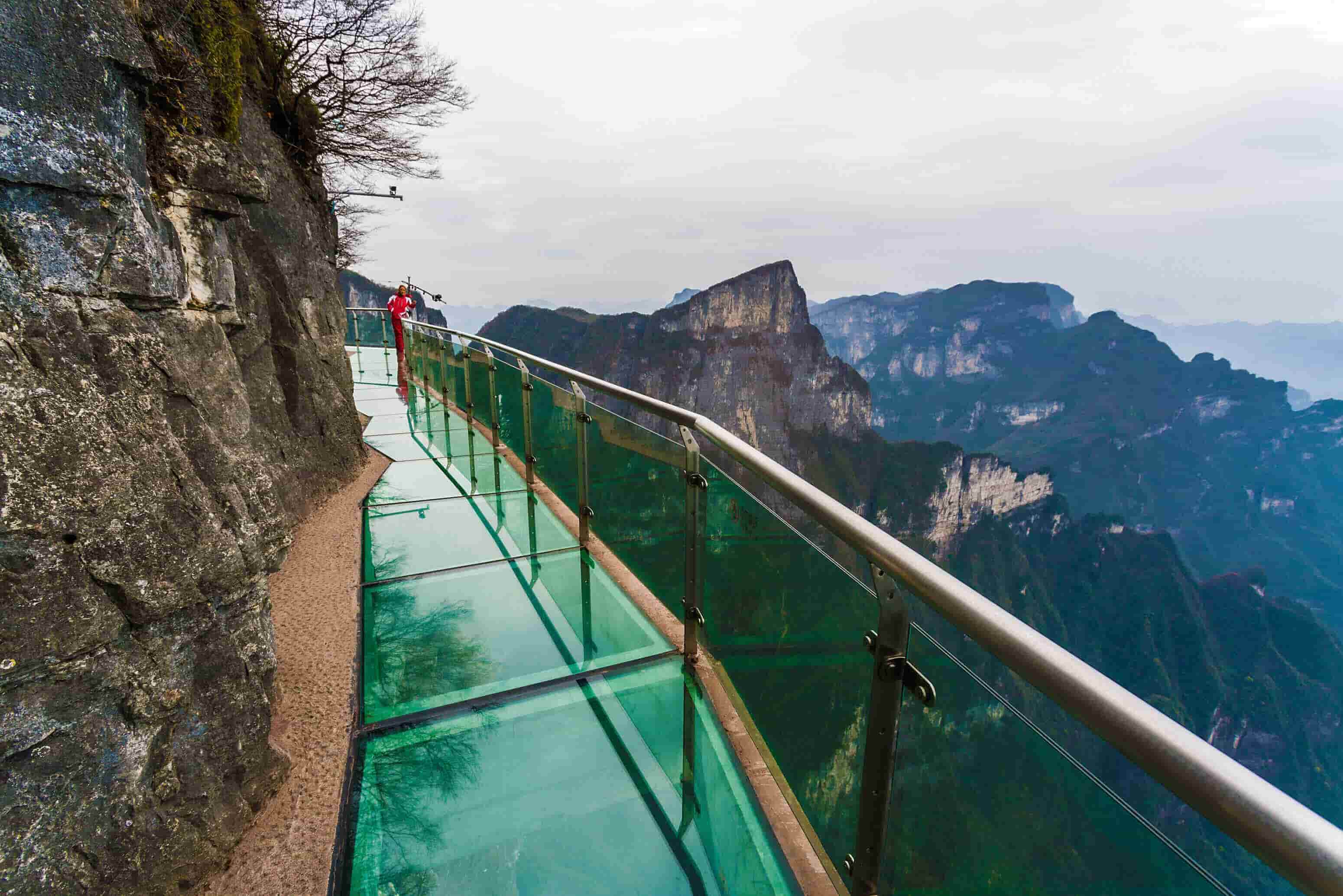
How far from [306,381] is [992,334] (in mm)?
176172

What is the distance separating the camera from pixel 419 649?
2.57 meters

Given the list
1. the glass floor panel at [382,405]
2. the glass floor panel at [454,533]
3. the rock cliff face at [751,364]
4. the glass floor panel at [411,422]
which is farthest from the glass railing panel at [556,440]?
the rock cliff face at [751,364]

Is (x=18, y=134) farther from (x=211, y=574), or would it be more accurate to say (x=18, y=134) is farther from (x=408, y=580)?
(x=408, y=580)

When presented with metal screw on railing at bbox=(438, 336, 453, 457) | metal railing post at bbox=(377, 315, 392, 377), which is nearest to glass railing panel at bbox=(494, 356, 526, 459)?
metal screw on railing at bbox=(438, 336, 453, 457)

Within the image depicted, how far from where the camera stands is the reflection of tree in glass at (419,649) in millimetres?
2332

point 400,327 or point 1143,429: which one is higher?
point 400,327

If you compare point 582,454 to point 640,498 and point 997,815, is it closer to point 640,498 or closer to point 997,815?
point 640,498

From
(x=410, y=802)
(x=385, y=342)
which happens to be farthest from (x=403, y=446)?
(x=385, y=342)

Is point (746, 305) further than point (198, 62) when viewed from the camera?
Yes

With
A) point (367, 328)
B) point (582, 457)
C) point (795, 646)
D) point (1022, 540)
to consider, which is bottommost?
point (1022, 540)

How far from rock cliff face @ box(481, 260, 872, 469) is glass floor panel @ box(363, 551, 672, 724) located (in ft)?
236

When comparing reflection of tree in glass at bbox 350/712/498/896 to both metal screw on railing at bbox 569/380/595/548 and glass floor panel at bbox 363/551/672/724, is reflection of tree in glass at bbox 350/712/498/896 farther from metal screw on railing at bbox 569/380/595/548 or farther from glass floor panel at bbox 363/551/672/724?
metal screw on railing at bbox 569/380/595/548

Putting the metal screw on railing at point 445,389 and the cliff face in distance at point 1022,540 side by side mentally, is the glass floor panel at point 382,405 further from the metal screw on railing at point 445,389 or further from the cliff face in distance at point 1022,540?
the cliff face in distance at point 1022,540

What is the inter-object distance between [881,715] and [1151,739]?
60 centimetres
